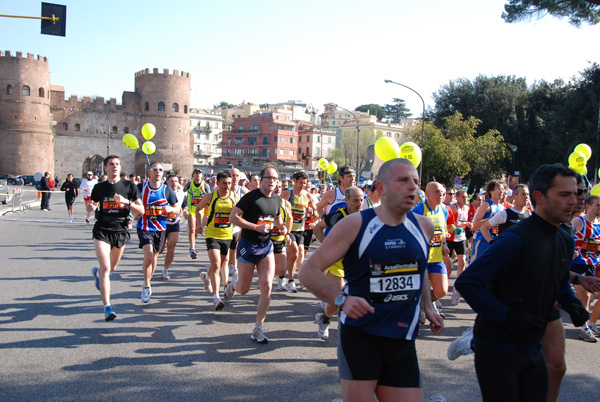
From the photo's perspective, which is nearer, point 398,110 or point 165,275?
point 165,275

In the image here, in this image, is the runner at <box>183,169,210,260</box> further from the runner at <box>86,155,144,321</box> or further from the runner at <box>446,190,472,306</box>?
the runner at <box>446,190,472,306</box>

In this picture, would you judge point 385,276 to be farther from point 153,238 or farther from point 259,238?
point 153,238

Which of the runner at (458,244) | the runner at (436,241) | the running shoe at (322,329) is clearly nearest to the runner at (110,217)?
the running shoe at (322,329)

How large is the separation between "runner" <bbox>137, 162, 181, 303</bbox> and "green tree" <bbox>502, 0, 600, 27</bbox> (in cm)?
1472

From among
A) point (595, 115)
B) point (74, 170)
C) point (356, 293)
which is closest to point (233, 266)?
point (356, 293)

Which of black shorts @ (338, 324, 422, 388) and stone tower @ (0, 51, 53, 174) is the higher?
stone tower @ (0, 51, 53, 174)

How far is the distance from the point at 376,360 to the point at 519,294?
0.87 metres

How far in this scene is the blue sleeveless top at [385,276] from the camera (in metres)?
2.88

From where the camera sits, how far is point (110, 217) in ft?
21.4

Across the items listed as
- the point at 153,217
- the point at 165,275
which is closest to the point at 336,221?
the point at 153,217

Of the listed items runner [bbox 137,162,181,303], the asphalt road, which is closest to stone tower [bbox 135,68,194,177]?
runner [bbox 137,162,181,303]

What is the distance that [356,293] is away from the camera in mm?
2953

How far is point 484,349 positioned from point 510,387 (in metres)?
0.24

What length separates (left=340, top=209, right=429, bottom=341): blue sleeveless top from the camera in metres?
2.88
